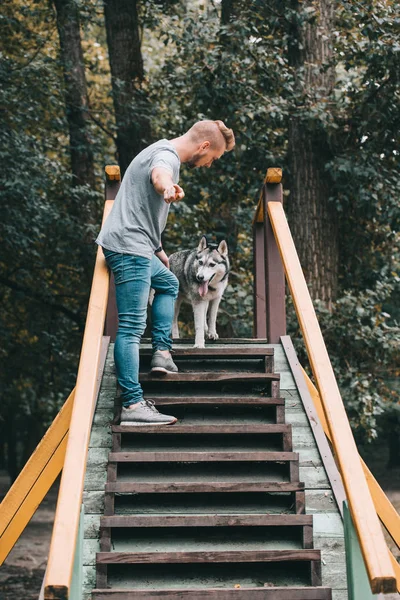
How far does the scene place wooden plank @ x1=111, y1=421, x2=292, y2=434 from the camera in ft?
14.0

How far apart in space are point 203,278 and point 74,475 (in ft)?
9.21

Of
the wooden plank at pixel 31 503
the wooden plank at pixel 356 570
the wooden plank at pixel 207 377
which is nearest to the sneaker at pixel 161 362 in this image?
the wooden plank at pixel 207 377

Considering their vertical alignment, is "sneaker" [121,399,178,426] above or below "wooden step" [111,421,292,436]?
above

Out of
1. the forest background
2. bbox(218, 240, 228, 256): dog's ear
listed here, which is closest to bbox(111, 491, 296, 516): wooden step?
bbox(218, 240, 228, 256): dog's ear

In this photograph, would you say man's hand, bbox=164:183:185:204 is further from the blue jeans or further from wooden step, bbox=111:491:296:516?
wooden step, bbox=111:491:296:516

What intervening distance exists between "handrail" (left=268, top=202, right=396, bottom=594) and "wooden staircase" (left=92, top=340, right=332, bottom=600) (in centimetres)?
61

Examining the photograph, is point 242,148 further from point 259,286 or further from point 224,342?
point 224,342

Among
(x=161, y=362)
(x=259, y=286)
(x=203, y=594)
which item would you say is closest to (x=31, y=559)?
(x=259, y=286)

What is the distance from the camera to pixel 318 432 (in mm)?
4680

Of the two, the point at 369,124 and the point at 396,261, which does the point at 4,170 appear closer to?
the point at 369,124

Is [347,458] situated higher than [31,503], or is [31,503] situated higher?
[347,458]

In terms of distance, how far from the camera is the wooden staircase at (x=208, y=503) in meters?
3.67

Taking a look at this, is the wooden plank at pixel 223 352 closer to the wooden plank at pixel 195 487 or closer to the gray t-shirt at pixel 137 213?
the gray t-shirt at pixel 137 213

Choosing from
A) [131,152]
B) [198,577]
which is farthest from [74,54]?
[198,577]
